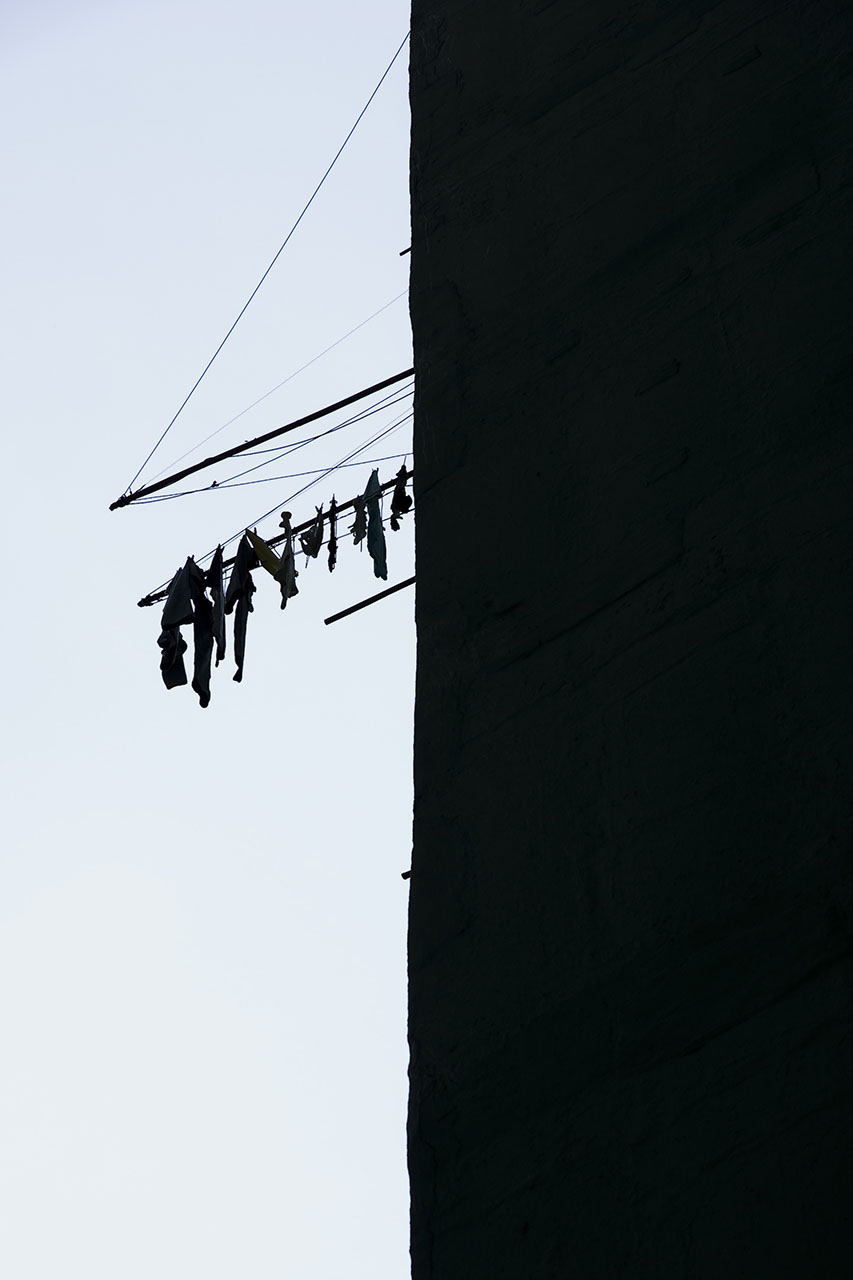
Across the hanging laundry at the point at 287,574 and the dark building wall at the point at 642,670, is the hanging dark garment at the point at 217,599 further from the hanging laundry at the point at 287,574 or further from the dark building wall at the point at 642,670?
the dark building wall at the point at 642,670

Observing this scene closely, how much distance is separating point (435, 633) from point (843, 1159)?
1065 mm

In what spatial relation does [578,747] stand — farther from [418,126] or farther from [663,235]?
[418,126]

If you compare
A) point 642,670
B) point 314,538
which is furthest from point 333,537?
point 642,670

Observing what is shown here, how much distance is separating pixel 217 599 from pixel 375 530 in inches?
51.6

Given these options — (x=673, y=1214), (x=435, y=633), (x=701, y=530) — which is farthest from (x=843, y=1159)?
(x=435, y=633)

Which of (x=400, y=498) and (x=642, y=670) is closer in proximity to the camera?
(x=642, y=670)

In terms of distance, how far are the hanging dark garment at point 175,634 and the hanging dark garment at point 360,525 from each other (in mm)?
1330

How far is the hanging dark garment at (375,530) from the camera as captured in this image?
11.6m

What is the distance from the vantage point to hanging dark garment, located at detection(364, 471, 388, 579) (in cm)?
1162

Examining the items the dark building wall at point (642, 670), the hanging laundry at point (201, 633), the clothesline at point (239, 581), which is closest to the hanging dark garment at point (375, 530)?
the clothesline at point (239, 581)

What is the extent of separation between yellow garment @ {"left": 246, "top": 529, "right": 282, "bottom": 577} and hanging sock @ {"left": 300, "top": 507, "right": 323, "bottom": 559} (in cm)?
24

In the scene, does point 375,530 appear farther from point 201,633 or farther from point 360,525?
point 201,633

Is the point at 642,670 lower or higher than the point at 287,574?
lower

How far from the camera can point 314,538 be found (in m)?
12.0
